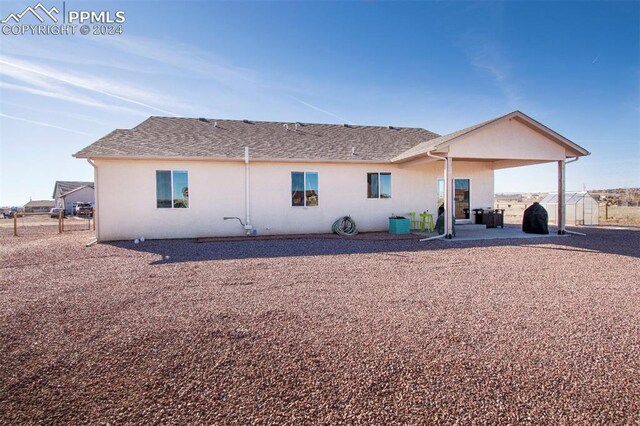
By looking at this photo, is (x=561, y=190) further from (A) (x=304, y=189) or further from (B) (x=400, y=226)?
(A) (x=304, y=189)

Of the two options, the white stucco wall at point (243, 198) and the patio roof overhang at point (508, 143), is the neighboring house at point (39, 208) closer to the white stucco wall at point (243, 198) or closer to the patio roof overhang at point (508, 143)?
the white stucco wall at point (243, 198)

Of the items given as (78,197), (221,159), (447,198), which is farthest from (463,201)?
(78,197)

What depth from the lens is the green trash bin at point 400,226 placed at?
478 inches

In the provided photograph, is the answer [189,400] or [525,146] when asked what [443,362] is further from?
[525,146]

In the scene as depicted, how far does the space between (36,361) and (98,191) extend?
9.30m

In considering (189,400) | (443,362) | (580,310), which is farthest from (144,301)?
(580,310)

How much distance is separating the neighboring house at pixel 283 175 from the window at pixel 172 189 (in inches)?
1.3

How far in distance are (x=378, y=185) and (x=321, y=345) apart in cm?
1044

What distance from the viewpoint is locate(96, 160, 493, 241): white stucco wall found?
35.3ft

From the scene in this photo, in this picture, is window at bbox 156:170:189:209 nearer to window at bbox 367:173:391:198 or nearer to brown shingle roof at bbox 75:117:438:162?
brown shingle roof at bbox 75:117:438:162

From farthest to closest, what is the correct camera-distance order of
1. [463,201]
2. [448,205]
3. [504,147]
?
[463,201] → [504,147] → [448,205]

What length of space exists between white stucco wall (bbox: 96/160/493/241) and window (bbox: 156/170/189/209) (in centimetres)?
15

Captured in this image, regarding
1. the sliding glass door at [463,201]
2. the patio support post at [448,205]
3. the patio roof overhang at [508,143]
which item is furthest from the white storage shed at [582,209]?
the patio support post at [448,205]

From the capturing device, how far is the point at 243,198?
1172 cm
